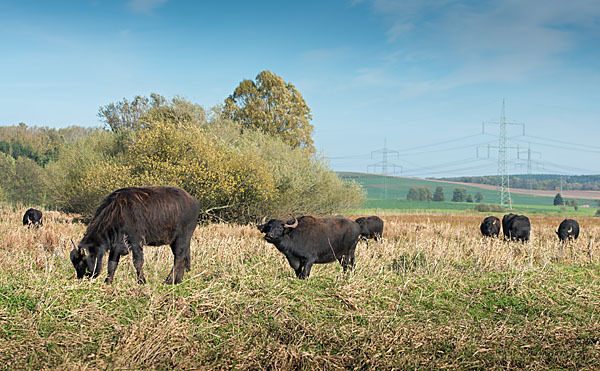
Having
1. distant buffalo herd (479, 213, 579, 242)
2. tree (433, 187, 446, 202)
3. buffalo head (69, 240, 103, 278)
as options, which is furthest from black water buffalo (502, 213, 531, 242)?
tree (433, 187, 446, 202)

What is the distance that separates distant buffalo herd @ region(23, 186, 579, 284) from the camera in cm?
821

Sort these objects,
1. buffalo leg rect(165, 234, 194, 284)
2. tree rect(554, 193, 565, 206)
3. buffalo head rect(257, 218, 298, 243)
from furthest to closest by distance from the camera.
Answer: tree rect(554, 193, 565, 206), buffalo head rect(257, 218, 298, 243), buffalo leg rect(165, 234, 194, 284)

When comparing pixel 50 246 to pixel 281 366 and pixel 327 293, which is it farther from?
pixel 281 366

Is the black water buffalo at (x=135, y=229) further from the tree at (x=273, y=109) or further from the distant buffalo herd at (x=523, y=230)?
the tree at (x=273, y=109)

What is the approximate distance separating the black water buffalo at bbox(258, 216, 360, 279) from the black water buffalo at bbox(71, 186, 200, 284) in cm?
185

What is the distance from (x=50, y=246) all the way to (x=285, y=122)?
1235 inches

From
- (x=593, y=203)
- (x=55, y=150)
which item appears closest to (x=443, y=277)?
(x=55, y=150)

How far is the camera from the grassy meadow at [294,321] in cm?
565

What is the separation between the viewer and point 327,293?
25.6 feet

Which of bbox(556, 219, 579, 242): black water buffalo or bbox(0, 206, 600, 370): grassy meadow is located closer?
bbox(0, 206, 600, 370): grassy meadow

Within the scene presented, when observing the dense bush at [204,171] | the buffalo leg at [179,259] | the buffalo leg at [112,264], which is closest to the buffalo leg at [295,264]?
the buffalo leg at [179,259]

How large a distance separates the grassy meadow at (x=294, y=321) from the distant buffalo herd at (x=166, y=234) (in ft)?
1.38

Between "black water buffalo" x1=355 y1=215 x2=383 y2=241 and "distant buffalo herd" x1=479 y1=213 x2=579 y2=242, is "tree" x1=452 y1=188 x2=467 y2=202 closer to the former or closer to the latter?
"distant buffalo herd" x1=479 y1=213 x2=579 y2=242

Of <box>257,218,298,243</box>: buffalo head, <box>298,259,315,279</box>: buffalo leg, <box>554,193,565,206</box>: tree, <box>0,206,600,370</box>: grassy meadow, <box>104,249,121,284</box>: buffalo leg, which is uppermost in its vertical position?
<box>554,193,565,206</box>: tree
